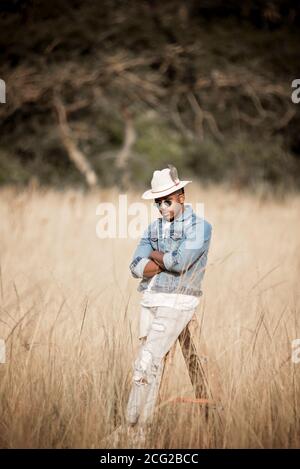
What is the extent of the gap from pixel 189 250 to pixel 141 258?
285mm

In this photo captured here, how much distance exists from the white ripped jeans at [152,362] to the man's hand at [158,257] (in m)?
0.23

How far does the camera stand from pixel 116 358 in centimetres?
358

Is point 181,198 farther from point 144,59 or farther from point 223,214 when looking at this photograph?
point 144,59

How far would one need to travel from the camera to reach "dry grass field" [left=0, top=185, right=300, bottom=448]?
123 inches

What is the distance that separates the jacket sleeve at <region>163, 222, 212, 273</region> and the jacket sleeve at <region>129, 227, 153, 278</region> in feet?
0.46

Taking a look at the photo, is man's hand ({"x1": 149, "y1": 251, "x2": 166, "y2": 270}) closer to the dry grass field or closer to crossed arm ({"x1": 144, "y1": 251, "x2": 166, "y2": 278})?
crossed arm ({"x1": 144, "y1": 251, "x2": 166, "y2": 278})

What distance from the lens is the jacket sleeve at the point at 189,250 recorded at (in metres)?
3.03
